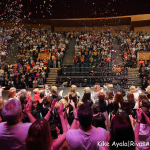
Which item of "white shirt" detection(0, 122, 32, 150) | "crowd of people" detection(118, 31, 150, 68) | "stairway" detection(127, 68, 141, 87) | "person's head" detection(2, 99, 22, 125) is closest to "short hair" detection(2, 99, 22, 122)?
"person's head" detection(2, 99, 22, 125)

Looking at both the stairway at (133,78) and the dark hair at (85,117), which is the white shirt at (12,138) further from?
the stairway at (133,78)

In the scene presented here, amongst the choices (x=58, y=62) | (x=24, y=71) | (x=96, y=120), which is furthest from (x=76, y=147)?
(x=58, y=62)

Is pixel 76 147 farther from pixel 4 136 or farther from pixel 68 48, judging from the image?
pixel 68 48

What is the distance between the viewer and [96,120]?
2.63 meters

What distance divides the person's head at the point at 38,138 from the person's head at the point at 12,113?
0.45 m

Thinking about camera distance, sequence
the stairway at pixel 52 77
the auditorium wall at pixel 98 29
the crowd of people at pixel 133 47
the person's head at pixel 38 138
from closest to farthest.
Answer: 1. the person's head at pixel 38 138
2. the stairway at pixel 52 77
3. the crowd of people at pixel 133 47
4. the auditorium wall at pixel 98 29

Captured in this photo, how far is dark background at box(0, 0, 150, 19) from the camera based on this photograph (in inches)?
703

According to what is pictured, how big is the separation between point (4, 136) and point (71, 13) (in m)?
20.0

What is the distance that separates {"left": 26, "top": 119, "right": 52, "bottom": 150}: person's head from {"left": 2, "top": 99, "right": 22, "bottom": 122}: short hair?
0.45 m

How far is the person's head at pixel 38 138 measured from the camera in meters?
1.22

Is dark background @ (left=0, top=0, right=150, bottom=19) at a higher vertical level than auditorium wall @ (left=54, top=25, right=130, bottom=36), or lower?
higher

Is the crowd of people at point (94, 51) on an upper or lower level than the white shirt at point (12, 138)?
upper

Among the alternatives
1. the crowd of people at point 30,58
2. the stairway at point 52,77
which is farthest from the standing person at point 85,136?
the stairway at point 52,77

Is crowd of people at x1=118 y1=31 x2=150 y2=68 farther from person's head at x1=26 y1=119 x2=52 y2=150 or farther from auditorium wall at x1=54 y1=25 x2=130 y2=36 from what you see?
person's head at x1=26 y1=119 x2=52 y2=150
